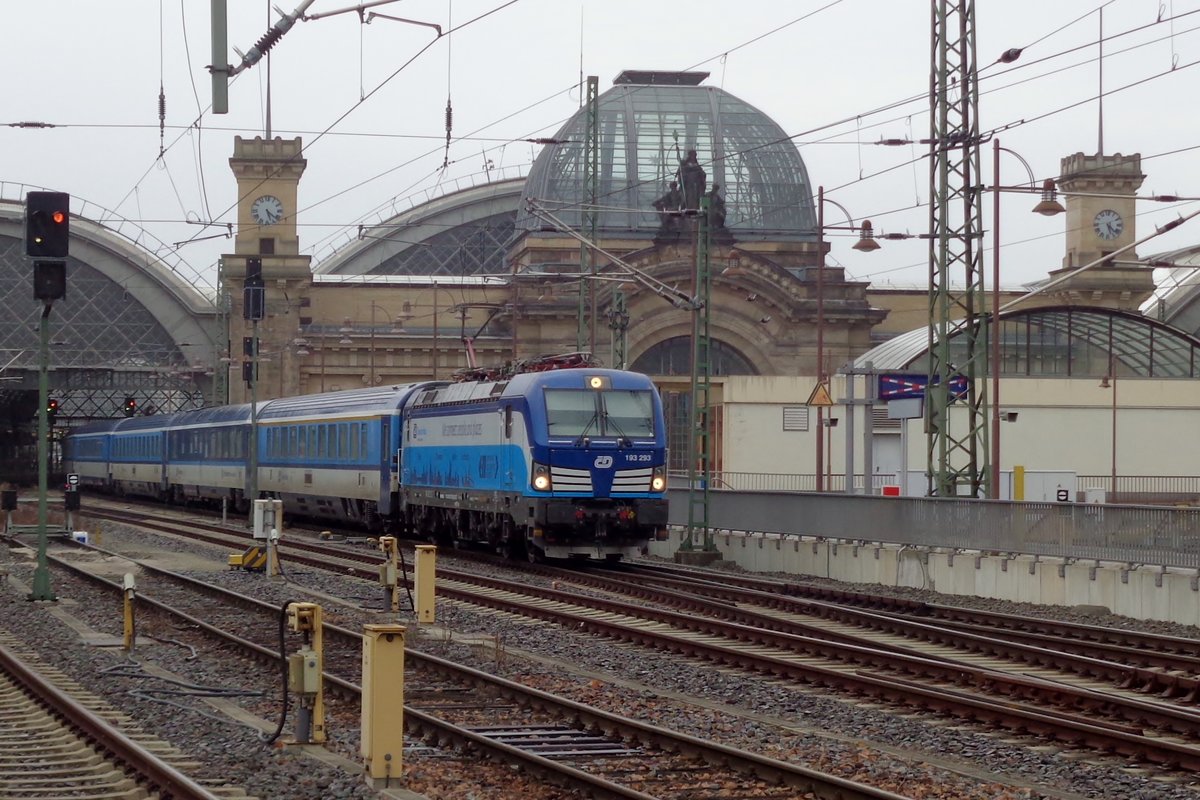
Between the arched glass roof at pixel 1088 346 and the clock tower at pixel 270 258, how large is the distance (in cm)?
3779

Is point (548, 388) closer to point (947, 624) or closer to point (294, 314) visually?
point (947, 624)

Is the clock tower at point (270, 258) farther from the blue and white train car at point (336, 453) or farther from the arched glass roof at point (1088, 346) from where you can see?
the arched glass roof at point (1088, 346)

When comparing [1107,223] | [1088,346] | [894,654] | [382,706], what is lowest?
[894,654]

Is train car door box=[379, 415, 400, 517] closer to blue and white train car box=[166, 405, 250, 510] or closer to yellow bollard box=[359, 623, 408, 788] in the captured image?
blue and white train car box=[166, 405, 250, 510]

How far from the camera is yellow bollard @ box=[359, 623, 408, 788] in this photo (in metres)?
11.6

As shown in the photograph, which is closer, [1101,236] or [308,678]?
[308,678]

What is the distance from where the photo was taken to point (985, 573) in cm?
2889

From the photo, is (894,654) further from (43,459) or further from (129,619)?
(43,459)

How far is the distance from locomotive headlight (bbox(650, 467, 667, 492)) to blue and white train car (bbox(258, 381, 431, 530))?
31.2 ft

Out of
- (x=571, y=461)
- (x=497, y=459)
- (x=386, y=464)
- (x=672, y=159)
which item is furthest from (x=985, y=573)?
(x=672, y=159)

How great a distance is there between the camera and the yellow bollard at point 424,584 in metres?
22.4

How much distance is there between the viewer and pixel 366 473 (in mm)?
41594

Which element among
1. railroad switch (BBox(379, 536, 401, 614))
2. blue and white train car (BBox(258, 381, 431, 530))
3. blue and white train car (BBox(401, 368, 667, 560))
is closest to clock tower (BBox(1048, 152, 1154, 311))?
blue and white train car (BBox(258, 381, 431, 530))

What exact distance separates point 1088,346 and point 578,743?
5335cm
